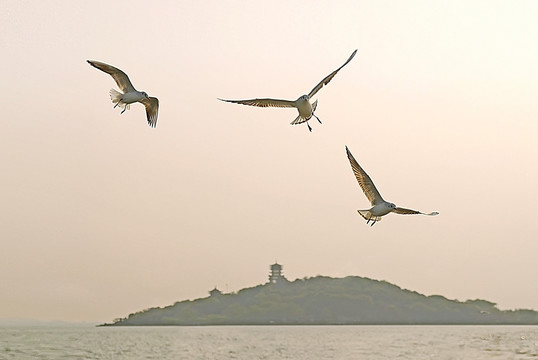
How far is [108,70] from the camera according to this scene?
29.0 m

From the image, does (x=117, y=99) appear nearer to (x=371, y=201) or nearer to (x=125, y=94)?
(x=125, y=94)

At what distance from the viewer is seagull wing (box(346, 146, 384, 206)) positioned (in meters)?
29.2

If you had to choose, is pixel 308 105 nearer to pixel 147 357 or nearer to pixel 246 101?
pixel 246 101

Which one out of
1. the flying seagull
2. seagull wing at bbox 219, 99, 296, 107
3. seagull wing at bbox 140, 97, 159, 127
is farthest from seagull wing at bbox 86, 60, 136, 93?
seagull wing at bbox 219, 99, 296, 107

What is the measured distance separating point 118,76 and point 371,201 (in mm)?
8476

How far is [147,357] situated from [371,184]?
303 ft

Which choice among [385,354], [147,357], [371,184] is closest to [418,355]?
Answer: [385,354]

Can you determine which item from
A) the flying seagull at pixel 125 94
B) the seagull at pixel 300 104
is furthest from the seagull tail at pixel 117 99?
the seagull at pixel 300 104

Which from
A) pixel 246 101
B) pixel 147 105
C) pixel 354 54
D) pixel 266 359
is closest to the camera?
pixel 354 54

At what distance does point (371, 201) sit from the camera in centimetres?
2955

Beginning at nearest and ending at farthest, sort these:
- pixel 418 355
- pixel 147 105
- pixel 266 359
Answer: pixel 147 105 < pixel 266 359 < pixel 418 355

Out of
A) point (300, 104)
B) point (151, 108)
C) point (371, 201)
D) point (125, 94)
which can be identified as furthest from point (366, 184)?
point (125, 94)

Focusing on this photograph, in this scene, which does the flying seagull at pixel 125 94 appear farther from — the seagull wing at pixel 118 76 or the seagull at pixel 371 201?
the seagull at pixel 371 201

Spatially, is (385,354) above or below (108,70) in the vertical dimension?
above
